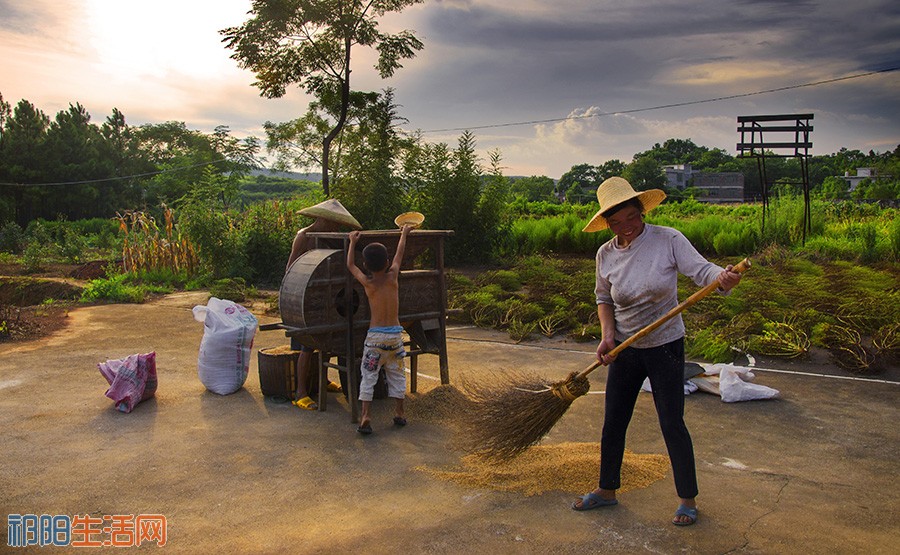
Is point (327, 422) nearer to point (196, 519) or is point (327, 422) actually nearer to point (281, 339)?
point (196, 519)

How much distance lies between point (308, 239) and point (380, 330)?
147 cm

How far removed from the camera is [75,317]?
445 inches

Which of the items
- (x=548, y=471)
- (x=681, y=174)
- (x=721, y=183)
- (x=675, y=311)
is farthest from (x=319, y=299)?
(x=721, y=183)

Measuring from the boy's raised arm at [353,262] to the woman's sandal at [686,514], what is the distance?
2.93 metres

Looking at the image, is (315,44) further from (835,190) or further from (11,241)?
(835,190)

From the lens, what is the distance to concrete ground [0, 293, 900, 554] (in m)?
3.79

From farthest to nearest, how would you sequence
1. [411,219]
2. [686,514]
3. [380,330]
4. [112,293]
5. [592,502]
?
1. [112,293]
2. [411,219]
3. [380,330]
4. [592,502]
5. [686,514]

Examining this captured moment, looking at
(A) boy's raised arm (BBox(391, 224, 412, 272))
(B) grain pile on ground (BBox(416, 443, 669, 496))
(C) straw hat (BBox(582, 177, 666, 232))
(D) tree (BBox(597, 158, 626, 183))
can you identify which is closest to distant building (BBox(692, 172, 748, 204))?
(D) tree (BBox(597, 158, 626, 183))

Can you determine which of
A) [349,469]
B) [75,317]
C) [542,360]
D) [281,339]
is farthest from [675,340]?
[75,317]

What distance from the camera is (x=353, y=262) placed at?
584 cm

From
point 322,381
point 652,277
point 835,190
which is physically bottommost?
point 322,381

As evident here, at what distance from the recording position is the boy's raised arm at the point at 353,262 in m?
5.68

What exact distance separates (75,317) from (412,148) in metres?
9.18

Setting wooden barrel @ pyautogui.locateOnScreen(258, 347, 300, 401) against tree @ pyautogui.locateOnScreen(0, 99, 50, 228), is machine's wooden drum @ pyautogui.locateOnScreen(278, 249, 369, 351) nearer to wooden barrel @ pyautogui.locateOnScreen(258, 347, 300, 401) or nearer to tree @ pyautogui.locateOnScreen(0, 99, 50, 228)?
wooden barrel @ pyautogui.locateOnScreen(258, 347, 300, 401)
